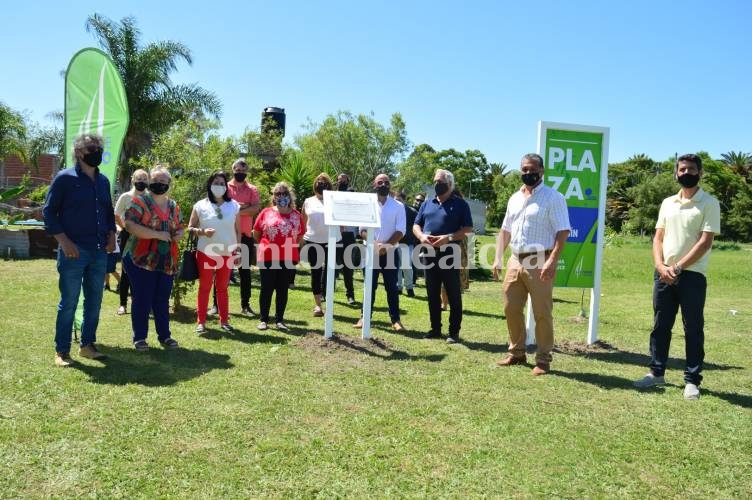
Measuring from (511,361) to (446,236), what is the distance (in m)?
1.66

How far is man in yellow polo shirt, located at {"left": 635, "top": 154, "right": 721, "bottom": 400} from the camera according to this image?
496 cm

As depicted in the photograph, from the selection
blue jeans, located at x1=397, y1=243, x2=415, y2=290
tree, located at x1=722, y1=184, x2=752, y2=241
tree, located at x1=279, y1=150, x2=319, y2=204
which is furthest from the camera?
tree, located at x1=722, y1=184, x2=752, y2=241

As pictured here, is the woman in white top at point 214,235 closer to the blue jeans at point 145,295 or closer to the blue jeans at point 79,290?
the blue jeans at point 145,295

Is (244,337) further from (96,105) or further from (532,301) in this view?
(532,301)

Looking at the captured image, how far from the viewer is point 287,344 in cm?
639

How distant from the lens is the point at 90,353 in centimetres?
547

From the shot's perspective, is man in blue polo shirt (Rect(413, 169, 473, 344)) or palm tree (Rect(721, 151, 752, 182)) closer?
man in blue polo shirt (Rect(413, 169, 473, 344))

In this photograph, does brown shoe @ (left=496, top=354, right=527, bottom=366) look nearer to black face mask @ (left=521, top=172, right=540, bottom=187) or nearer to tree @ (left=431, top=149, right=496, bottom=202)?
black face mask @ (left=521, top=172, right=540, bottom=187)

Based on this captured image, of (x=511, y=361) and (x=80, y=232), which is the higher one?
(x=80, y=232)

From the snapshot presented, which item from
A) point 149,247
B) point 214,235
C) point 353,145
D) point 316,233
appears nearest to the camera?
point 149,247

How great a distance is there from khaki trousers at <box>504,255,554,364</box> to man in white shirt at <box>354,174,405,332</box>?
6.19 feet

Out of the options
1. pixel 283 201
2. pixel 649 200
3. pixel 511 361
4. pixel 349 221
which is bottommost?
pixel 511 361

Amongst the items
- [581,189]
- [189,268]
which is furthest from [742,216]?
[189,268]

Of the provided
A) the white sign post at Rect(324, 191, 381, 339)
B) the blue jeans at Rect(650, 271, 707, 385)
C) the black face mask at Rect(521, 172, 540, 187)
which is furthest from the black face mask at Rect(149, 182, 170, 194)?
the blue jeans at Rect(650, 271, 707, 385)
